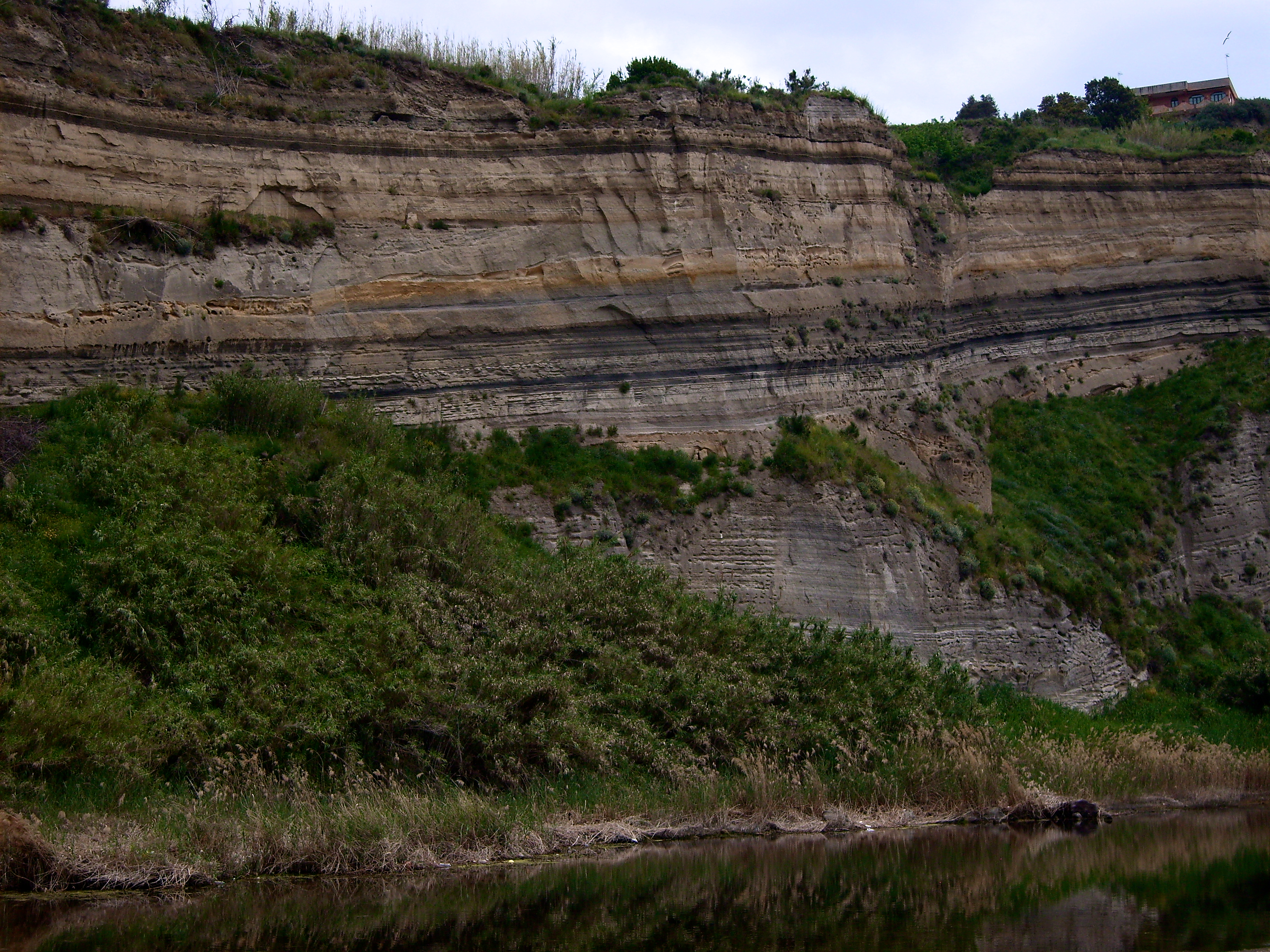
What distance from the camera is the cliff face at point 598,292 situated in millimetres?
19156

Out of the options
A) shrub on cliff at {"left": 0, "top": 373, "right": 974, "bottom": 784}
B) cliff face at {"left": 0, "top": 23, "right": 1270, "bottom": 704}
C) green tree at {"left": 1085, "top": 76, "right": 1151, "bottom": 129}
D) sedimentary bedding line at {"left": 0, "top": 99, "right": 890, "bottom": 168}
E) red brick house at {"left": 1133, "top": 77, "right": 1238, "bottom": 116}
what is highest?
red brick house at {"left": 1133, "top": 77, "right": 1238, "bottom": 116}

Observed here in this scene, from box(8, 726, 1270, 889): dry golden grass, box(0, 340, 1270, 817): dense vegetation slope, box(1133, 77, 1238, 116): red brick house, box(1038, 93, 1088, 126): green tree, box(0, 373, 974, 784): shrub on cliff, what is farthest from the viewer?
box(1133, 77, 1238, 116): red brick house

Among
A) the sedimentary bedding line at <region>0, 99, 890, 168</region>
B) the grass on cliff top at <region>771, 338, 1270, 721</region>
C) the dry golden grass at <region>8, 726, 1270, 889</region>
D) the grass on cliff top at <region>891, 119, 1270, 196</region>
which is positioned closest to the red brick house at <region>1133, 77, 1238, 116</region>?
A: the grass on cliff top at <region>891, 119, 1270, 196</region>

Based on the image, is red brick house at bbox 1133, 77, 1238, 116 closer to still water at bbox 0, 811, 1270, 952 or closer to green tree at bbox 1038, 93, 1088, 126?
green tree at bbox 1038, 93, 1088, 126

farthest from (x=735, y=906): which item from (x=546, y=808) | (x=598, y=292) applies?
(x=598, y=292)

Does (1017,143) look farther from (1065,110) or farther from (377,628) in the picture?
(377,628)

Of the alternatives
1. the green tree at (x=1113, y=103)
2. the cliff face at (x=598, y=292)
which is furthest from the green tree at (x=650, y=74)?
the green tree at (x=1113, y=103)

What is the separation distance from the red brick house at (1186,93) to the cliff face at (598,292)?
36565mm

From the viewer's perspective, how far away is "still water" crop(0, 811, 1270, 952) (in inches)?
357

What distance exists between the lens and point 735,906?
1059 cm

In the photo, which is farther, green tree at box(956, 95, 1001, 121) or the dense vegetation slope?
green tree at box(956, 95, 1001, 121)

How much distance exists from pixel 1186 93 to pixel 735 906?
2328 inches

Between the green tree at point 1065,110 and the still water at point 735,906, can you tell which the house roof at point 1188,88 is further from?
the still water at point 735,906

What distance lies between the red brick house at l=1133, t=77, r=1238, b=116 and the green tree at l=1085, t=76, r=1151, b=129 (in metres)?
13.2
